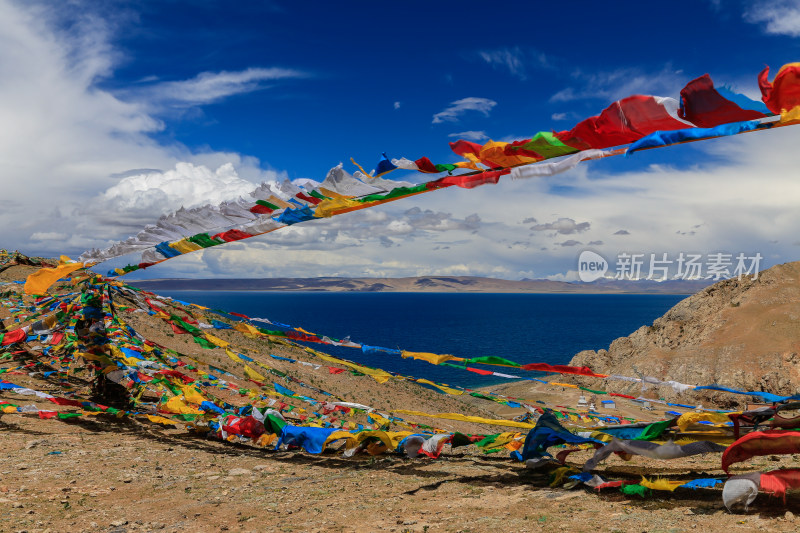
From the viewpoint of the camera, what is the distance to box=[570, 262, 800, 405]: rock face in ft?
109

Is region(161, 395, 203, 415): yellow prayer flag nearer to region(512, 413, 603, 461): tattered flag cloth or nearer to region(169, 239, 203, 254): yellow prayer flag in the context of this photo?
→ region(169, 239, 203, 254): yellow prayer flag

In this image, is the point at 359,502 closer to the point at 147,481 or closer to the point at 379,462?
the point at 379,462

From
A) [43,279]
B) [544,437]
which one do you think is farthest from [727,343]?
[43,279]

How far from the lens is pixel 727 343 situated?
1478 inches

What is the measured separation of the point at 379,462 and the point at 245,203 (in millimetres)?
4818

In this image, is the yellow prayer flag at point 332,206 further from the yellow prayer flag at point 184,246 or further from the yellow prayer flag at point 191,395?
the yellow prayer flag at point 191,395

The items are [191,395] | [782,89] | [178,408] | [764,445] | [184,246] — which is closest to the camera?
[782,89]

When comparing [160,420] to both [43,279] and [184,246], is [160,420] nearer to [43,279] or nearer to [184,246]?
[43,279]

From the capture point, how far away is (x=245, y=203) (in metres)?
8.09

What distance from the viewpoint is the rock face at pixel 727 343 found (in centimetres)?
3316

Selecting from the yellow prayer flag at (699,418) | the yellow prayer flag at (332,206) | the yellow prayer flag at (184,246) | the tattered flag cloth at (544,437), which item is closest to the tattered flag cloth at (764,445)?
the yellow prayer flag at (699,418)

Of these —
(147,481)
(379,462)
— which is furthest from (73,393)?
(379,462)

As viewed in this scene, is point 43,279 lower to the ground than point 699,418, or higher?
higher

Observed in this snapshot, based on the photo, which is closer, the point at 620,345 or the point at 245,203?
the point at 245,203
